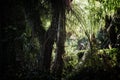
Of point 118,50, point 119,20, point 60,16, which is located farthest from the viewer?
point 119,20

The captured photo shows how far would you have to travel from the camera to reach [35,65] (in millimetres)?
7359

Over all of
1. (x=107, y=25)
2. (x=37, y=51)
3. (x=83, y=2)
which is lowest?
(x=37, y=51)

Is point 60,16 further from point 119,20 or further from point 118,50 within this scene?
point 119,20

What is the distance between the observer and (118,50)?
677 centimetres

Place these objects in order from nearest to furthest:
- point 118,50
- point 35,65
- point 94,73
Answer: point 94,73, point 118,50, point 35,65

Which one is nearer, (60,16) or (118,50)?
(60,16)

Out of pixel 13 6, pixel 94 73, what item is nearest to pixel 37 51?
pixel 13 6

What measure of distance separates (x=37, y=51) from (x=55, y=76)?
187 centimetres

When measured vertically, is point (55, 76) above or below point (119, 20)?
below

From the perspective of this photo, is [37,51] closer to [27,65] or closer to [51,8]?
[27,65]

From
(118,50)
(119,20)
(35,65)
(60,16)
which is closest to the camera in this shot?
(60,16)

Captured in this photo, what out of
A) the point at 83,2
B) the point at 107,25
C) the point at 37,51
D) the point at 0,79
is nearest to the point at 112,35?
the point at 107,25

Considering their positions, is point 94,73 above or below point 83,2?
below

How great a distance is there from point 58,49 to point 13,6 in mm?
1779
